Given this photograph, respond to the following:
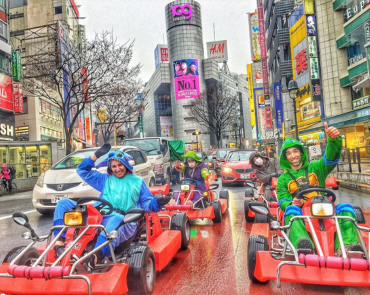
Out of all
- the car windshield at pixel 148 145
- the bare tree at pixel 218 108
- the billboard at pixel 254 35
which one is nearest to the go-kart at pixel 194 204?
the car windshield at pixel 148 145

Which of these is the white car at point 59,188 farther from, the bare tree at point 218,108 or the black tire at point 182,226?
the bare tree at point 218,108

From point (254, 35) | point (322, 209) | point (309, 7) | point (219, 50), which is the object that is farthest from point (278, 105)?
point (219, 50)

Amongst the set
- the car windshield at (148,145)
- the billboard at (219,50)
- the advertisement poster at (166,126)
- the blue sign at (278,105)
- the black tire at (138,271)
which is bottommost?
the black tire at (138,271)

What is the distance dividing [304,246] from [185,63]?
77.6 m

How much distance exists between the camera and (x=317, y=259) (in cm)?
275

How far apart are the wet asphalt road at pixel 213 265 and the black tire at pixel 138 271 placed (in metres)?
0.48

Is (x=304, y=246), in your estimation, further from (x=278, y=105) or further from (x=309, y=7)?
(x=278, y=105)

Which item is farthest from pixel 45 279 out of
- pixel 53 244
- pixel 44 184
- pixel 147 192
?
pixel 44 184

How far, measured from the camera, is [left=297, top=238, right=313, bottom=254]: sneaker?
3.04m

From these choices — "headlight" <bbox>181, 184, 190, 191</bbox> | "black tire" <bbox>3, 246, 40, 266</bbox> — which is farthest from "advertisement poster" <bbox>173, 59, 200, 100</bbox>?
"black tire" <bbox>3, 246, 40, 266</bbox>

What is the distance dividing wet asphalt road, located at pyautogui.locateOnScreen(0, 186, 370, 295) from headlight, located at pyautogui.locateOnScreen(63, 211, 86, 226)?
1172 mm

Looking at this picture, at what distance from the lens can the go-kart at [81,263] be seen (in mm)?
2734

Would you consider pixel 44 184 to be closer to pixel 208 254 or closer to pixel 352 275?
pixel 208 254

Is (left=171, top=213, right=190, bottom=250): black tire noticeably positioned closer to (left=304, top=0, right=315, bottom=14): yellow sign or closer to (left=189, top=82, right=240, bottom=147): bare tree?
(left=304, top=0, right=315, bottom=14): yellow sign
